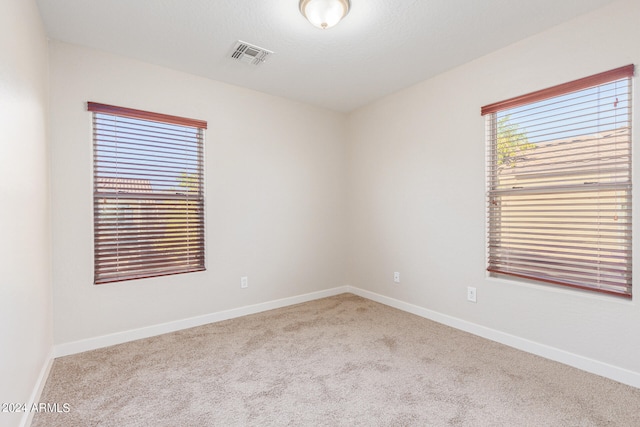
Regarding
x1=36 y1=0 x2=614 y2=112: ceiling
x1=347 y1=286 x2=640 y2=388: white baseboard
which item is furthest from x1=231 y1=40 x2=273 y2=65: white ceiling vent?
x1=347 y1=286 x2=640 y2=388: white baseboard

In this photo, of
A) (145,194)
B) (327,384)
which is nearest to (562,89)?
(327,384)

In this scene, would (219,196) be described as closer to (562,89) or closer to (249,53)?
(249,53)

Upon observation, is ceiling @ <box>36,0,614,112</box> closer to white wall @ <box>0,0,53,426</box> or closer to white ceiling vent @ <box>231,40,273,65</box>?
white ceiling vent @ <box>231,40,273,65</box>

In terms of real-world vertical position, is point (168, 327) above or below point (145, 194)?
below

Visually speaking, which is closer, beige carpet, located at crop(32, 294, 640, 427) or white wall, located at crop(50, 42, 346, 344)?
beige carpet, located at crop(32, 294, 640, 427)

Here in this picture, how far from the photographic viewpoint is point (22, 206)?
1650 mm

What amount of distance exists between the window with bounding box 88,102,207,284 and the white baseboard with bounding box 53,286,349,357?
473 mm

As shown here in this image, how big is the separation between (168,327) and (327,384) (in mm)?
1693

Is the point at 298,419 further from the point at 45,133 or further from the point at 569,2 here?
the point at 569,2

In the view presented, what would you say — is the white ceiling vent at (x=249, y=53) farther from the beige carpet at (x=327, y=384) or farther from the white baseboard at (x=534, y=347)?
the white baseboard at (x=534, y=347)

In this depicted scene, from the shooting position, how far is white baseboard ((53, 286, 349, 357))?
2.46 m

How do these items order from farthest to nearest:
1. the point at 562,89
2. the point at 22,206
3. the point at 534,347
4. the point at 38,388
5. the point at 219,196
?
1. the point at 219,196
2. the point at 534,347
3. the point at 562,89
4. the point at 38,388
5. the point at 22,206

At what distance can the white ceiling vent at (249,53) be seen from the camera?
8.26 feet

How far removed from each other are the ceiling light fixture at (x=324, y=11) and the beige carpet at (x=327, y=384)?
7.77 ft
